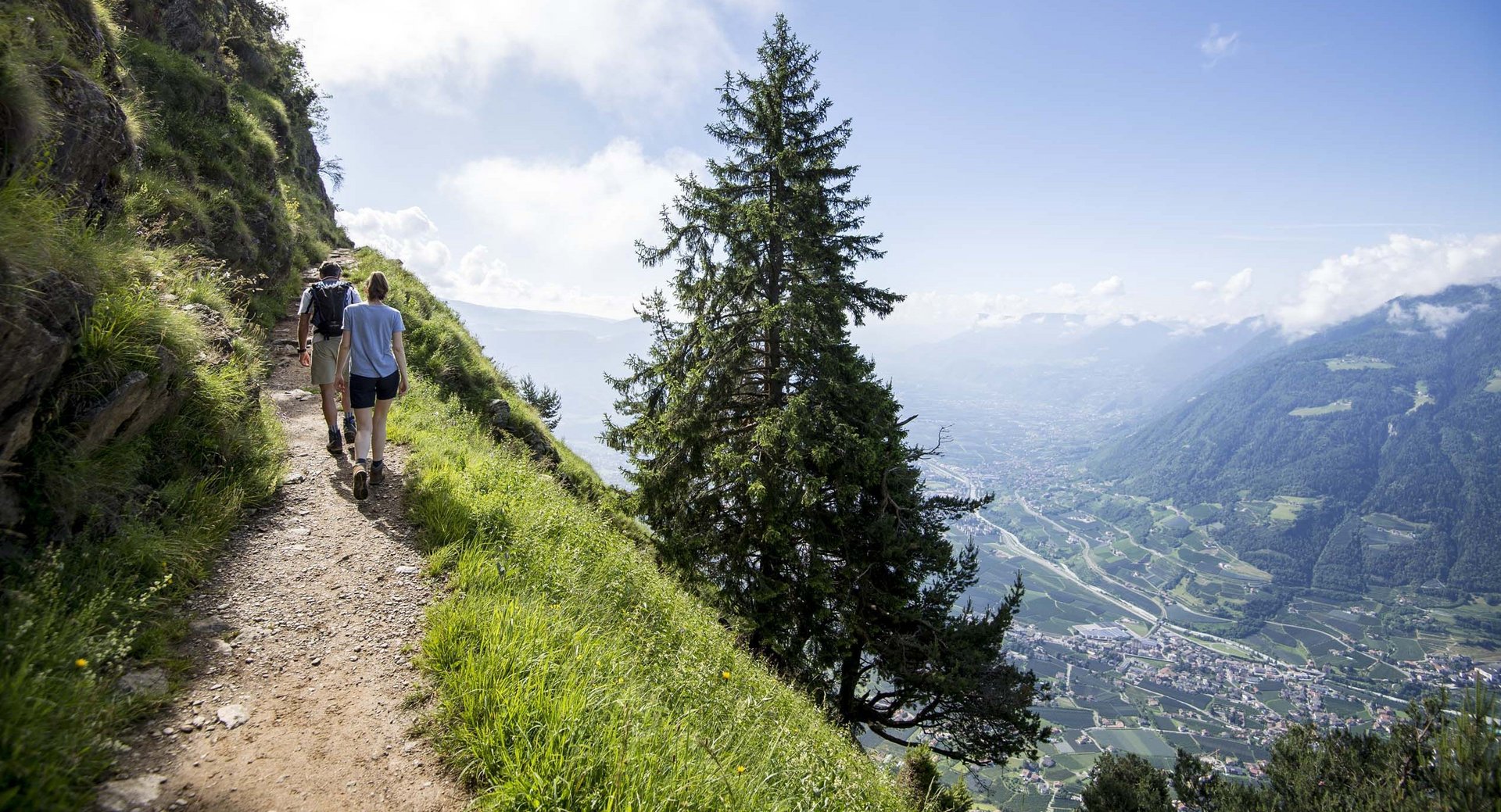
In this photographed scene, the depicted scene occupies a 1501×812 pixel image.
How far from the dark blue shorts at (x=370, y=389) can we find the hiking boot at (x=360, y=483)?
0.85m

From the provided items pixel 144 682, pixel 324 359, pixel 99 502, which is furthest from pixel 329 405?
pixel 144 682

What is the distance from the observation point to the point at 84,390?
409cm

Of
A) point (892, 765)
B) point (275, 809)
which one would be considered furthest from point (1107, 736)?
point (275, 809)

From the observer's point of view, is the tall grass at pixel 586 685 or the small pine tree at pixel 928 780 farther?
the small pine tree at pixel 928 780

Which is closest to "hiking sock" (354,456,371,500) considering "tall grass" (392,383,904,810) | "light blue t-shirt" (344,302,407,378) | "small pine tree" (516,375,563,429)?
"tall grass" (392,383,904,810)

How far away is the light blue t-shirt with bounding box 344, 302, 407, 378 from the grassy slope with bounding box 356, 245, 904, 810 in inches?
62.6

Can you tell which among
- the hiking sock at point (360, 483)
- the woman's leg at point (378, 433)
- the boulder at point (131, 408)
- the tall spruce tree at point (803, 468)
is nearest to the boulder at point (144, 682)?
the boulder at point (131, 408)

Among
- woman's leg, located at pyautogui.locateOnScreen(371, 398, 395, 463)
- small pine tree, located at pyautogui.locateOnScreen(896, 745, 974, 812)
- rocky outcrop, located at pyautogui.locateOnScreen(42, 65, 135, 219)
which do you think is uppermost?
rocky outcrop, located at pyautogui.locateOnScreen(42, 65, 135, 219)

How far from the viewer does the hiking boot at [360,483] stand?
6.37 metres

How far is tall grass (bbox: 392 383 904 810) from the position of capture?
3070mm

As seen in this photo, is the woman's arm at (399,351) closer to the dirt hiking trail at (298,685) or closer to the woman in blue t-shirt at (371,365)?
the woman in blue t-shirt at (371,365)

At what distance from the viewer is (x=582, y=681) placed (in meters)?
3.73

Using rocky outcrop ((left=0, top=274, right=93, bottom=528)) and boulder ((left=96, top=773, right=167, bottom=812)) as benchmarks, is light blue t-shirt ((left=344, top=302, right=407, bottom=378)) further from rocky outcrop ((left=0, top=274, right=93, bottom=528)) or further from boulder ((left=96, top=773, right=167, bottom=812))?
boulder ((left=96, top=773, right=167, bottom=812))

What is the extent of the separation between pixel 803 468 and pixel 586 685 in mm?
7171
